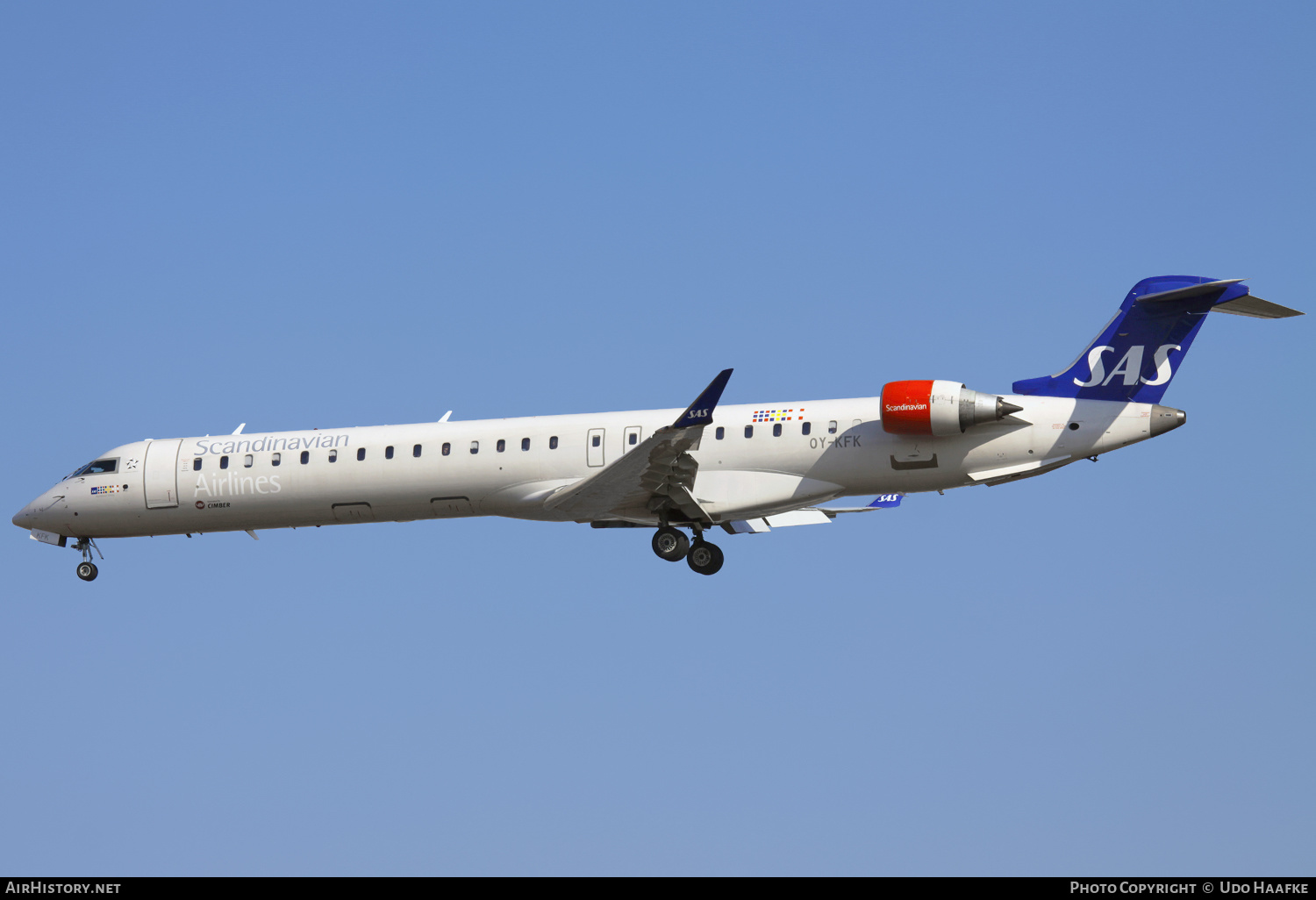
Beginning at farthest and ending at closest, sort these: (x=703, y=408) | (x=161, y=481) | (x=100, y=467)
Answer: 1. (x=100, y=467)
2. (x=161, y=481)
3. (x=703, y=408)

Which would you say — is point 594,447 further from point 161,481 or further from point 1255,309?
point 1255,309

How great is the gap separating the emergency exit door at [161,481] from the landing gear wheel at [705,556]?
9.74m

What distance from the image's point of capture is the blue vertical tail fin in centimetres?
2425

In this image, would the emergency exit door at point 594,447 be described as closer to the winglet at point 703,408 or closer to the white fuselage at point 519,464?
the white fuselage at point 519,464

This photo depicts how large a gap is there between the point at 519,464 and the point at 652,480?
8.90 ft

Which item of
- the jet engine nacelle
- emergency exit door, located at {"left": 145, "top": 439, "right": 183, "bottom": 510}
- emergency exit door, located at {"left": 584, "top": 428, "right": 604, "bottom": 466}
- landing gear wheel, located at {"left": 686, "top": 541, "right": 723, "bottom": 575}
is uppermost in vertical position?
emergency exit door, located at {"left": 145, "top": 439, "right": 183, "bottom": 510}

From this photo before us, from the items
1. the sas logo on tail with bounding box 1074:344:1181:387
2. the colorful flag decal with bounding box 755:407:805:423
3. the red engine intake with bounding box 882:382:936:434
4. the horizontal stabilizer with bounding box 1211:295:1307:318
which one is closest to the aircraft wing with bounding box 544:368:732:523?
the colorful flag decal with bounding box 755:407:805:423

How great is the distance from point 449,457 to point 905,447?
796cm

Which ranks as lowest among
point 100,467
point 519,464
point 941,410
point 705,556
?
point 705,556

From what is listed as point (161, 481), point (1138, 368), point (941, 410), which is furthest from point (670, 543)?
point (161, 481)

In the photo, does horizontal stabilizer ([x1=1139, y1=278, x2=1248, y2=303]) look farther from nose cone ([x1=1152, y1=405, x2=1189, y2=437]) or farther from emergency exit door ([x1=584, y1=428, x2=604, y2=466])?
emergency exit door ([x1=584, y1=428, x2=604, y2=466])

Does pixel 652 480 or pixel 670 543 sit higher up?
pixel 652 480

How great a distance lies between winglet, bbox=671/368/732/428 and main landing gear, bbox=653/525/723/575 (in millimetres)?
3352

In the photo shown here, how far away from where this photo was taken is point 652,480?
2486 centimetres
